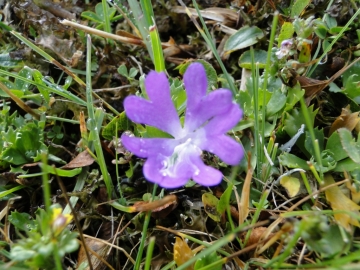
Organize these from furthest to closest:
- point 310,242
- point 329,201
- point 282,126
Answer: point 282,126 < point 329,201 < point 310,242

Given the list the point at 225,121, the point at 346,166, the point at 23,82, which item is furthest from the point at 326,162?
the point at 23,82

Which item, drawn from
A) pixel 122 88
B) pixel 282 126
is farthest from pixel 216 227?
pixel 122 88

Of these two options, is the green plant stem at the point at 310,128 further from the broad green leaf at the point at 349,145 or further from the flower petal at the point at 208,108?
the flower petal at the point at 208,108

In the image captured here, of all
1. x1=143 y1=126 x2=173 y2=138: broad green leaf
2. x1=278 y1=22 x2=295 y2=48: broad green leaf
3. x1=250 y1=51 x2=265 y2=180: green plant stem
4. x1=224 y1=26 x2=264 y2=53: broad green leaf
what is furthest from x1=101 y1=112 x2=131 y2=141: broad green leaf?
x1=278 y1=22 x2=295 y2=48: broad green leaf

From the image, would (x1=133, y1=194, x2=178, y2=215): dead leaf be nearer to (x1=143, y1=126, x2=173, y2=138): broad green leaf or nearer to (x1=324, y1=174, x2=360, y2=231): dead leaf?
A: (x1=143, y1=126, x2=173, y2=138): broad green leaf

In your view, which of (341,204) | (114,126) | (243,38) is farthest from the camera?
(243,38)

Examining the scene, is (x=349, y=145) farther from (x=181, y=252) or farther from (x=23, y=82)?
(x=23, y=82)

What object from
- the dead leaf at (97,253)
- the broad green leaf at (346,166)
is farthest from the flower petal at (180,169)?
the broad green leaf at (346,166)

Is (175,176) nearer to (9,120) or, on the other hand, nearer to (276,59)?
(276,59)
